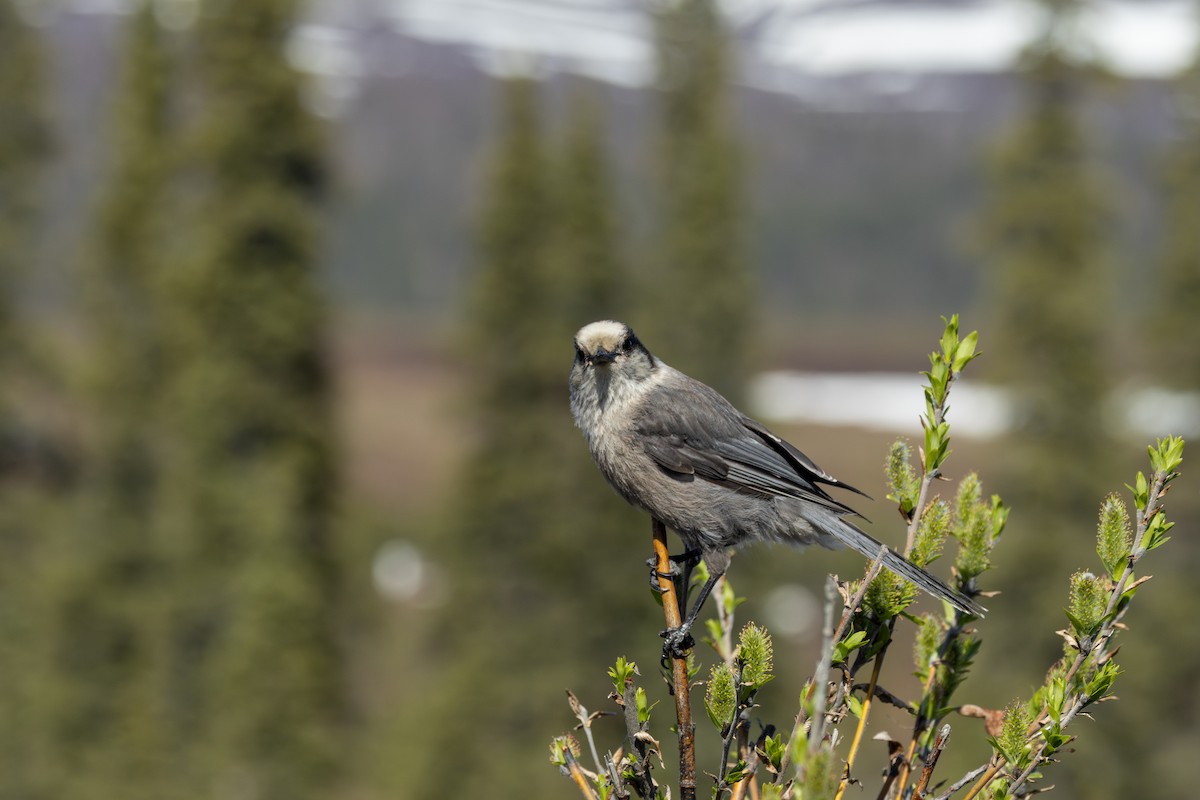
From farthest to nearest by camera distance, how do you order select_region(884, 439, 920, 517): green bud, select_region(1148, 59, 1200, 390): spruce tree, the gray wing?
1. select_region(1148, 59, 1200, 390): spruce tree
2. the gray wing
3. select_region(884, 439, 920, 517): green bud

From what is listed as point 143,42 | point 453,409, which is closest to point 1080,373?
point 453,409

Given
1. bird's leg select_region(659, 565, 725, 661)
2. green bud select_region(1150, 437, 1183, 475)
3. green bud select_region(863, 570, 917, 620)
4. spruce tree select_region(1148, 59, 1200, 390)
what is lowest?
bird's leg select_region(659, 565, 725, 661)

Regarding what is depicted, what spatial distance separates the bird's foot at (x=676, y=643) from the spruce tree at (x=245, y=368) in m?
15.8

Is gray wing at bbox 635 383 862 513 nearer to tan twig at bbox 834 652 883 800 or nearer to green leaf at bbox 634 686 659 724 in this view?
tan twig at bbox 834 652 883 800

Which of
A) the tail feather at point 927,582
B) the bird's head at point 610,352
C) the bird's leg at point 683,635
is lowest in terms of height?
the bird's leg at point 683,635

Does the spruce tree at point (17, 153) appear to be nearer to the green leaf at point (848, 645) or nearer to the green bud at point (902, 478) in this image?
the green bud at point (902, 478)

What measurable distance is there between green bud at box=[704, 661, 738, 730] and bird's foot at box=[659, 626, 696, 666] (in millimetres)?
127

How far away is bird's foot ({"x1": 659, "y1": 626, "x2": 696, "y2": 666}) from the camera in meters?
2.74

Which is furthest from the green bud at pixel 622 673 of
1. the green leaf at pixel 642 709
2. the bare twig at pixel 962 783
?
the bare twig at pixel 962 783

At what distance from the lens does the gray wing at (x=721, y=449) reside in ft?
12.6

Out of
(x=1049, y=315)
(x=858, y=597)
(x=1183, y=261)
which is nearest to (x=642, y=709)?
(x=858, y=597)

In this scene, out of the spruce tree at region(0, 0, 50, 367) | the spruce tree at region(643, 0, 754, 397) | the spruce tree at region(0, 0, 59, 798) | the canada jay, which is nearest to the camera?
the canada jay

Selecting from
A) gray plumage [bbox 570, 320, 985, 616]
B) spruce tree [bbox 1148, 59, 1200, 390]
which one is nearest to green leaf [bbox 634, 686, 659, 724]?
gray plumage [bbox 570, 320, 985, 616]

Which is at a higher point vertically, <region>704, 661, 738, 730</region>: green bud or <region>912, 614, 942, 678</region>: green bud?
<region>912, 614, 942, 678</region>: green bud
